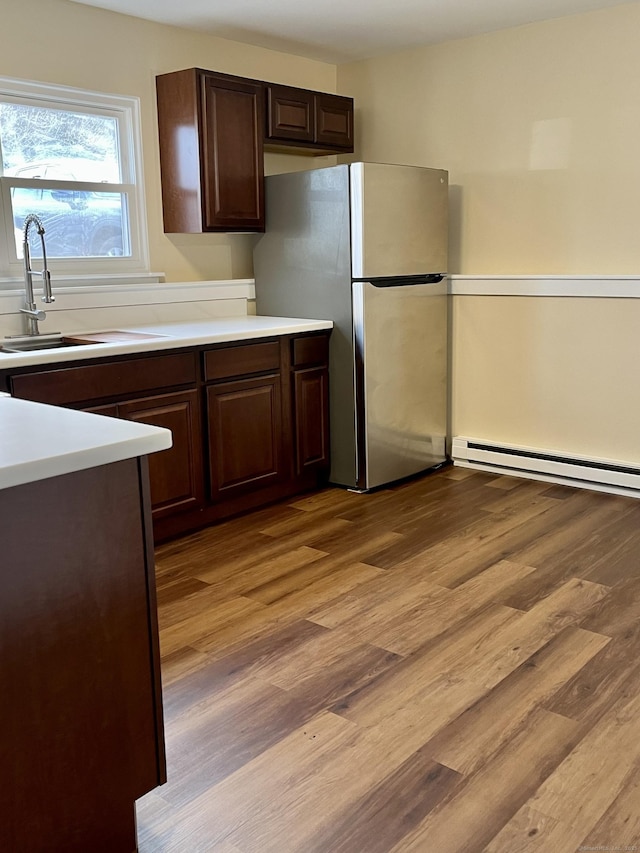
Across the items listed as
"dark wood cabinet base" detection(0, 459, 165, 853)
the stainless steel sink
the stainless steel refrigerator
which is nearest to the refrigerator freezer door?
the stainless steel refrigerator

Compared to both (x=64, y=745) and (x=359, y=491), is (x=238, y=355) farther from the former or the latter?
(x=64, y=745)

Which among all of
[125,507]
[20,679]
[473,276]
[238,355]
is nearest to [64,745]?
[20,679]

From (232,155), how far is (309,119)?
0.62 metres

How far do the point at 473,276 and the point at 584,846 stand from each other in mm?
3094

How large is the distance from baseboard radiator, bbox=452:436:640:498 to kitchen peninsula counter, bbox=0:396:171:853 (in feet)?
9.40

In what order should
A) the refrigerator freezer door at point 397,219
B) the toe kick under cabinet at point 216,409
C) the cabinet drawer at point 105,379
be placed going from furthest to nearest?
the refrigerator freezer door at point 397,219, the toe kick under cabinet at point 216,409, the cabinet drawer at point 105,379

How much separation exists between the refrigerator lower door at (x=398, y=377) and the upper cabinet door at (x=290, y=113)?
96 centimetres

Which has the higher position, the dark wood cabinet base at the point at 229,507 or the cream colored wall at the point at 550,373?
the cream colored wall at the point at 550,373

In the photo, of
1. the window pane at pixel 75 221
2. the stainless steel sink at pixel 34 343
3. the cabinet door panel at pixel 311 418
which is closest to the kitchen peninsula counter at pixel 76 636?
the stainless steel sink at pixel 34 343

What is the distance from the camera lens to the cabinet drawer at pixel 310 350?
376 centimetres

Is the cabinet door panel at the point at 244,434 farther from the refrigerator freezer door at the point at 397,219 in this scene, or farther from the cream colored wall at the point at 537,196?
the cream colored wall at the point at 537,196

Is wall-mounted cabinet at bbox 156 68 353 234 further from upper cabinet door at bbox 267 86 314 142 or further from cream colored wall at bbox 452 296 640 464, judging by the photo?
cream colored wall at bbox 452 296 640 464

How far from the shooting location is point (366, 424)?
3.86m

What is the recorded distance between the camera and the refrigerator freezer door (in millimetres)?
3623
